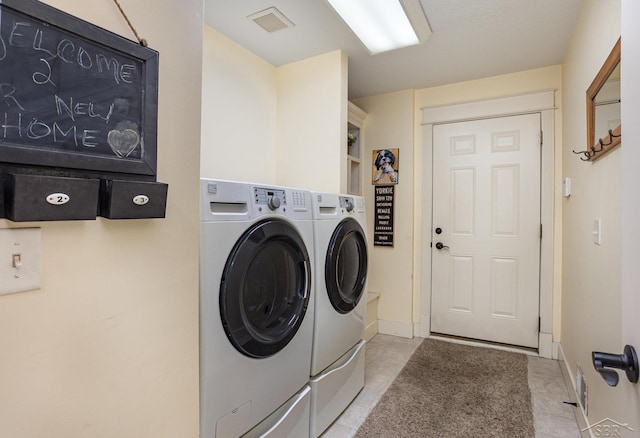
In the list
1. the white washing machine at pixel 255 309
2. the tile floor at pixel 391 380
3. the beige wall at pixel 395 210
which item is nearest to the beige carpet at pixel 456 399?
the tile floor at pixel 391 380

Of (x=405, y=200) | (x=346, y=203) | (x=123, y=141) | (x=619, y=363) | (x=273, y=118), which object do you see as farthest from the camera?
(x=405, y=200)

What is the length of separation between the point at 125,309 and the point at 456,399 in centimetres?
204

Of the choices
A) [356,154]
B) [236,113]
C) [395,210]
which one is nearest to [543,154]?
[395,210]

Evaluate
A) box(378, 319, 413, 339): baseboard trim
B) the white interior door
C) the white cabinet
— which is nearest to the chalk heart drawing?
the white cabinet

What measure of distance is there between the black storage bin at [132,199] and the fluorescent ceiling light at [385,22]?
1.51 meters

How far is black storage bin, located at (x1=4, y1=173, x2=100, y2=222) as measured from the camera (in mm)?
618

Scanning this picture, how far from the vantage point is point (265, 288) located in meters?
1.36

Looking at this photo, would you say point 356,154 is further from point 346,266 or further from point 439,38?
point 346,266

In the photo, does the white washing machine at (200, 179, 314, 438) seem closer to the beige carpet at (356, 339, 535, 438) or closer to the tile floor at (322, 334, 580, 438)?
the tile floor at (322, 334, 580, 438)

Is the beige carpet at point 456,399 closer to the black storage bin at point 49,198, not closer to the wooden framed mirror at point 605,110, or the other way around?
the wooden framed mirror at point 605,110

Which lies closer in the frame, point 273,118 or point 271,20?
point 271,20

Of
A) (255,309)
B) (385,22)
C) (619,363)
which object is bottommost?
(255,309)

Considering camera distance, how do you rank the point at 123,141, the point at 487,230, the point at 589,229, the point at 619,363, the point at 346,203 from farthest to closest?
the point at 487,230, the point at 346,203, the point at 589,229, the point at 123,141, the point at 619,363

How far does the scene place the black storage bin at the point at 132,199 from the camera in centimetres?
77
